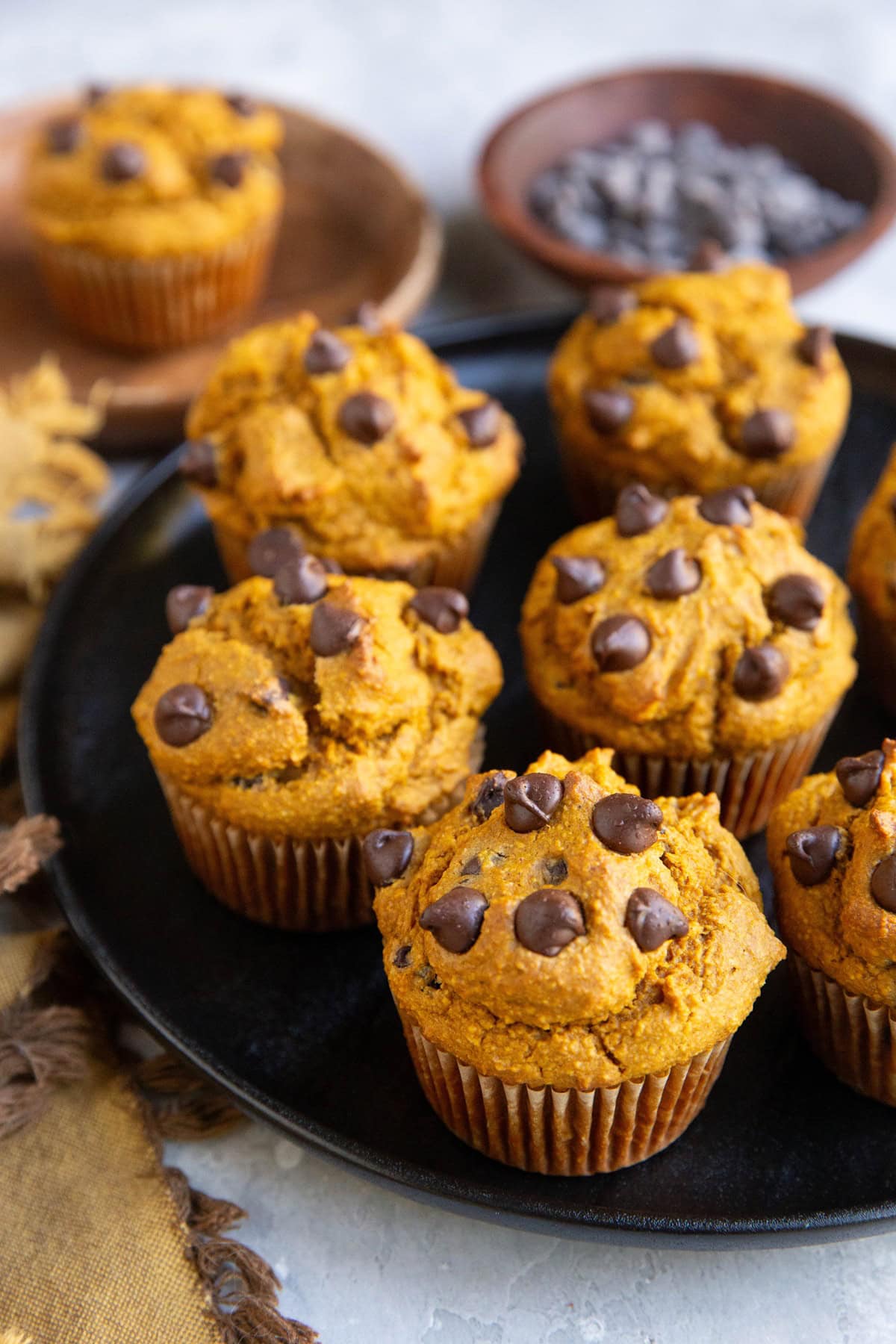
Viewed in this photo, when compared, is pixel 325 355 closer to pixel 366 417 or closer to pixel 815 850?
pixel 366 417

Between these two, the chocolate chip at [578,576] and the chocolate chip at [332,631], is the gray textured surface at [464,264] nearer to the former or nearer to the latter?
the chocolate chip at [332,631]

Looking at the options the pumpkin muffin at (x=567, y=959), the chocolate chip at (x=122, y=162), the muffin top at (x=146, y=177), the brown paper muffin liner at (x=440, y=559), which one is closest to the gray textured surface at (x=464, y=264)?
the pumpkin muffin at (x=567, y=959)

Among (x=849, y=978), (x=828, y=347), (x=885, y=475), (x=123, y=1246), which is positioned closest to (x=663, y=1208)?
(x=849, y=978)

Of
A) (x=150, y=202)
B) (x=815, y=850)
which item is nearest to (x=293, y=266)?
(x=150, y=202)

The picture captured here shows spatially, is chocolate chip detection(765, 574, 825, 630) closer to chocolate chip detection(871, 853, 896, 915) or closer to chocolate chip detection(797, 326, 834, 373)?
chocolate chip detection(871, 853, 896, 915)

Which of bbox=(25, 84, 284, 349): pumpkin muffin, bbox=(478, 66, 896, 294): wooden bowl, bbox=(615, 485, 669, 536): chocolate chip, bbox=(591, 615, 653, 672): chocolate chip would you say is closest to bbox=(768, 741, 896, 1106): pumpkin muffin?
bbox=(591, 615, 653, 672): chocolate chip
